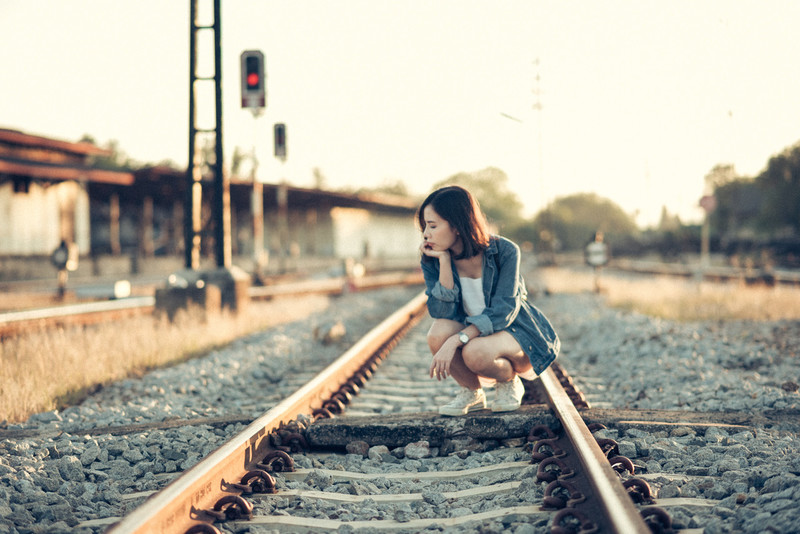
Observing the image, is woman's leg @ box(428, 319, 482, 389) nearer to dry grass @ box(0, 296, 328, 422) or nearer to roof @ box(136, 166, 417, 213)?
dry grass @ box(0, 296, 328, 422)

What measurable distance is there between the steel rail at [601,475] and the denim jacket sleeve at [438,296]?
725 mm

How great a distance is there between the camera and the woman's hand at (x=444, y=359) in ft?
10.7

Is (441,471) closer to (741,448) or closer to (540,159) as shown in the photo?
(741,448)

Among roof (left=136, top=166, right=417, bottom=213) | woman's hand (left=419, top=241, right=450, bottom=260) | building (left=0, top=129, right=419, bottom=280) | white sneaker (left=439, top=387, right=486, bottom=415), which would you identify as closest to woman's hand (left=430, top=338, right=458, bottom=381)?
white sneaker (left=439, top=387, right=486, bottom=415)

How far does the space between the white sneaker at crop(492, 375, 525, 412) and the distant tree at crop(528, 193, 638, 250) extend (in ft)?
148

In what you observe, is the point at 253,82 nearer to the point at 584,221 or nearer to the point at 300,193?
the point at 300,193

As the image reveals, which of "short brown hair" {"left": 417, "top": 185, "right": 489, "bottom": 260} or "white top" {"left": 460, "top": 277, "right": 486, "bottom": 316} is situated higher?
"short brown hair" {"left": 417, "top": 185, "right": 489, "bottom": 260}

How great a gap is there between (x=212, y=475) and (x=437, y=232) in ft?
4.86

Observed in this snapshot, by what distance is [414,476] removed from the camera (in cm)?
296

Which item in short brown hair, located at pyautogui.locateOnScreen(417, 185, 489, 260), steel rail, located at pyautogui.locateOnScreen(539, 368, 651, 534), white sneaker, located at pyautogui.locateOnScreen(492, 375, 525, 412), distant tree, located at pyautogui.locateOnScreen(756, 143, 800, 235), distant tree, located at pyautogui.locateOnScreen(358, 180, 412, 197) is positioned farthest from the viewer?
distant tree, located at pyautogui.locateOnScreen(358, 180, 412, 197)

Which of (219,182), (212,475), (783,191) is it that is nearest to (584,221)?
(783,191)

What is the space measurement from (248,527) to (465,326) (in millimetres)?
1563

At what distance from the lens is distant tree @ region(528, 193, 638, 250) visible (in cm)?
5962

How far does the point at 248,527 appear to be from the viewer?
2.36 metres
